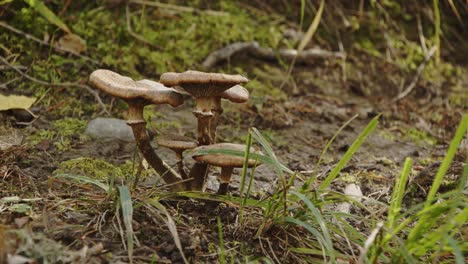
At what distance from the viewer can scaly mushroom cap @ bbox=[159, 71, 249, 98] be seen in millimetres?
2254

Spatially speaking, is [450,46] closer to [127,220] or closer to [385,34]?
[385,34]

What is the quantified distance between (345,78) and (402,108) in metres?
Result: 0.68

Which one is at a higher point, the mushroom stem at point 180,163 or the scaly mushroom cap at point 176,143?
the scaly mushroom cap at point 176,143

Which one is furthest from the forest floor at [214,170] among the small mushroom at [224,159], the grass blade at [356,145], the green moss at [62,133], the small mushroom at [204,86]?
the small mushroom at [204,86]

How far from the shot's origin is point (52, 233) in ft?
6.87

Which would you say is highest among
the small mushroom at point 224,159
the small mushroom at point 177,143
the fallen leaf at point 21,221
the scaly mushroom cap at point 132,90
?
the scaly mushroom cap at point 132,90

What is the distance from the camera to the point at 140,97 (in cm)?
233

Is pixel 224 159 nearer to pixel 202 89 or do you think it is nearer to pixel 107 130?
pixel 202 89

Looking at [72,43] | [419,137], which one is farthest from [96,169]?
[419,137]

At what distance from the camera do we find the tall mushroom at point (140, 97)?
2301 mm

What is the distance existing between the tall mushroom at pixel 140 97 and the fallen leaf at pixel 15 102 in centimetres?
140

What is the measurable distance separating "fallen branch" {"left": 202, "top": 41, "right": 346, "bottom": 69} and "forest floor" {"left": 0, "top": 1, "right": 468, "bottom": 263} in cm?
Answer: 9

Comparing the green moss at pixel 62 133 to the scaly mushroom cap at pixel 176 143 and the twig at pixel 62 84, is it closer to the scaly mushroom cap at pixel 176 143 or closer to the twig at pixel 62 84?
the twig at pixel 62 84

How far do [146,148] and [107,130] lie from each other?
110 cm
